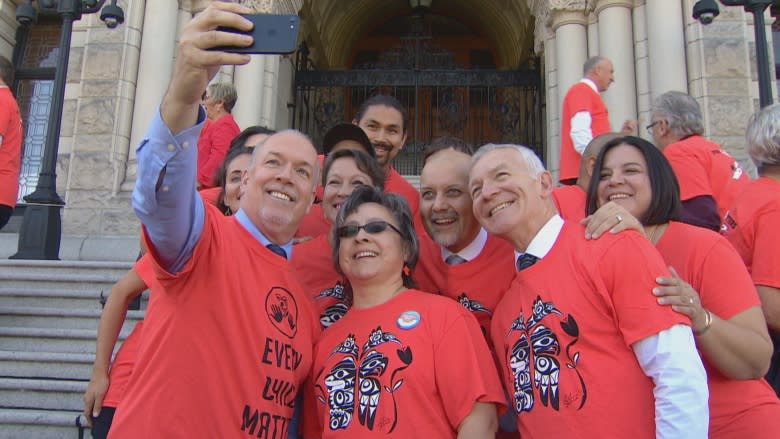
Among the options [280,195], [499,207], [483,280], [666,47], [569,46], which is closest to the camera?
[280,195]

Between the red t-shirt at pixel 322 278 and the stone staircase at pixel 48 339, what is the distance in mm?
2075

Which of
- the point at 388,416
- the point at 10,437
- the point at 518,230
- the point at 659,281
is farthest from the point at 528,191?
the point at 10,437

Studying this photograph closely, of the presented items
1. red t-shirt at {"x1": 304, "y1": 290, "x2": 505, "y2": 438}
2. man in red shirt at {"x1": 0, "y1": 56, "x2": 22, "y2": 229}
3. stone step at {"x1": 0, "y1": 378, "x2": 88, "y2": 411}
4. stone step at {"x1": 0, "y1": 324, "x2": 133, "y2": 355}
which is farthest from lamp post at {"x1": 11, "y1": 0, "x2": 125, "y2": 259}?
red t-shirt at {"x1": 304, "y1": 290, "x2": 505, "y2": 438}

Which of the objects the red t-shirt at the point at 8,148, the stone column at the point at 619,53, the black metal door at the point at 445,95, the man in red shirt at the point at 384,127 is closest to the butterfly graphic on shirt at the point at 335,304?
the man in red shirt at the point at 384,127

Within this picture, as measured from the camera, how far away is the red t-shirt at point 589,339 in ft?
6.29

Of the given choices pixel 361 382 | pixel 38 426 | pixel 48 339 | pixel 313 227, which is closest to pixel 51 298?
pixel 48 339

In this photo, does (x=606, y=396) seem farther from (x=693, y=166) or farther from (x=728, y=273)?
(x=693, y=166)

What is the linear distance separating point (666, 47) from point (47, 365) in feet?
25.2

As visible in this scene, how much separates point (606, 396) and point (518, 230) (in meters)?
0.69

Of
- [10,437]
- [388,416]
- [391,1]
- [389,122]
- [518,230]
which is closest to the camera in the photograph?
[388,416]

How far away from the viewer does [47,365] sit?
4410 millimetres

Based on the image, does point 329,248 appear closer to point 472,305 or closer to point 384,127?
point 472,305

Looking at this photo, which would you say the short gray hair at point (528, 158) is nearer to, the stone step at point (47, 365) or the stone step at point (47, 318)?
the stone step at point (47, 365)

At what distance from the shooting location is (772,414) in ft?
Answer: 6.65
